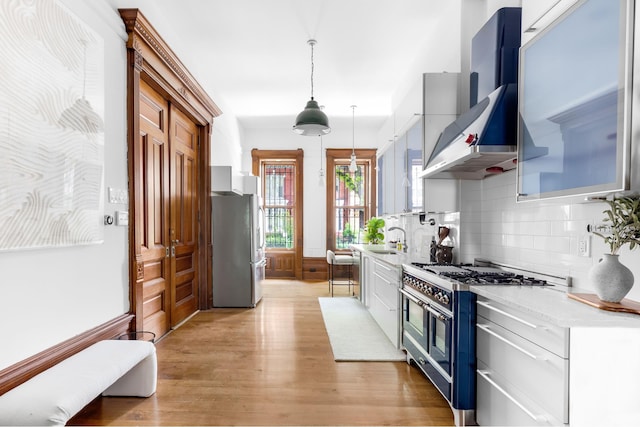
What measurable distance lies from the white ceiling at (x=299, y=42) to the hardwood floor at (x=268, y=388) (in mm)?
3011

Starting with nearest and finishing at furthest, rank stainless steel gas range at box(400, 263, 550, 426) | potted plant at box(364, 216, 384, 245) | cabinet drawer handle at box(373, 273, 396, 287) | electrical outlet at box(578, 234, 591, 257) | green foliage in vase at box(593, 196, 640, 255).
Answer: green foliage in vase at box(593, 196, 640, 255) → electrical outlet at box(578, 234, 591, 257) → stainless steel gas range at box(400, 263, 550, 426) → cabinet drawer handle at box(373, 273, 396, 287) → potted plant at box(364, 216, 384, 245)

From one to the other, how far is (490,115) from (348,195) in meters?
5.51

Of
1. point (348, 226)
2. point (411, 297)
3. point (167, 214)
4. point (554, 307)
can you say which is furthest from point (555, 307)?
point (348, 226)

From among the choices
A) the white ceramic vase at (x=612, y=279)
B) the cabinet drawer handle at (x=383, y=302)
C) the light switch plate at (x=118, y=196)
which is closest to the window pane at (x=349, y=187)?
the cabinet drawer handle at (x=383, y=302)

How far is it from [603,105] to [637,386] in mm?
1082

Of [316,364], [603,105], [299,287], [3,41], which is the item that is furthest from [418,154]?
[299,287]

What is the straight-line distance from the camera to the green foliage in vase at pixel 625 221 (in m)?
1.45

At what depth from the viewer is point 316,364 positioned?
3035mm

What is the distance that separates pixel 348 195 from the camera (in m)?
7.65

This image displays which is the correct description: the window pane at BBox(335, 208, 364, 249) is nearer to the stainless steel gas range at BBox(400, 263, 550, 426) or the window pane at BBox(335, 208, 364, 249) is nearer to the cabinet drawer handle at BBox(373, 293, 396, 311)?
the cabinet drawer handle at BBox(373, 293, 396, 311)

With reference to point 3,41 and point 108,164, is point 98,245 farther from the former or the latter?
point 3,41

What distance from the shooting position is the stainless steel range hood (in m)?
2.13

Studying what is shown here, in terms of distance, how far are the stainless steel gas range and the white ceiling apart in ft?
7.78

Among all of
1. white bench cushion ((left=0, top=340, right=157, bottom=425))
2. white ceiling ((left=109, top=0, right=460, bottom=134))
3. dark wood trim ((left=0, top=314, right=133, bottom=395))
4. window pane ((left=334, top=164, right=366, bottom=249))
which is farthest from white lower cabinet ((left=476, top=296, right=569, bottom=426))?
window pane ((left=334, top=164, right=366, bottom=249))
